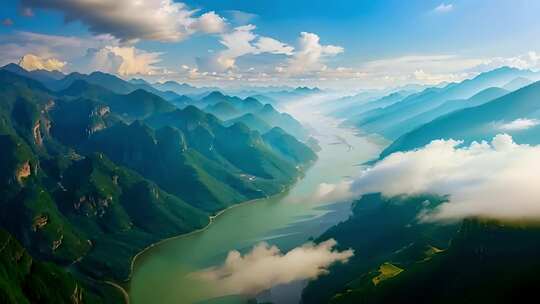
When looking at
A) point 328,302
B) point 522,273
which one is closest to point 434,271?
point 522,273

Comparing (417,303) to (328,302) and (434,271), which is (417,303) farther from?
(328,302)

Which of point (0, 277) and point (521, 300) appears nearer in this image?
point (521, 300)

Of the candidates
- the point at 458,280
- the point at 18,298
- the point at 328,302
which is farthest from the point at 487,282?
the point at 18,298

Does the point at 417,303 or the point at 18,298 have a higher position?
the point at 18,298

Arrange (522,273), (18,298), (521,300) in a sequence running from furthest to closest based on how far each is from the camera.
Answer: (18,298) → (522,273) → (521,300)

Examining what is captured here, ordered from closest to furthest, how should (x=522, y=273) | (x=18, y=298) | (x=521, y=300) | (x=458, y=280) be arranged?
(x=521, y=300) → (x=522, y=273) → (x=458, y=280) → (x=18, y=298)

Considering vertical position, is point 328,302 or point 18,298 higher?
point 18,298

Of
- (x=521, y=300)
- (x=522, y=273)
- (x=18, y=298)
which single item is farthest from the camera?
(x=18, y=298)

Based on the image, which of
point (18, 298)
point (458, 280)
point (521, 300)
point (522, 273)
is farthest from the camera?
point (18, 298)

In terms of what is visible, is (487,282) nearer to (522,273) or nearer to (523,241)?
(522,273)
